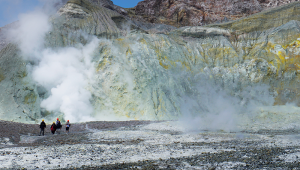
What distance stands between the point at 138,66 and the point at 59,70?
10296mm

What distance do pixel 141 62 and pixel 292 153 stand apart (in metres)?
25.2

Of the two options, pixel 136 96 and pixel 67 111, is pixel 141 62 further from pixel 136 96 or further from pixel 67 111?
pixel 67 111

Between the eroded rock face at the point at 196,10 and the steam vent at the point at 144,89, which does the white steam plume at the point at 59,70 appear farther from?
the eroded rock face at the point at 196,10

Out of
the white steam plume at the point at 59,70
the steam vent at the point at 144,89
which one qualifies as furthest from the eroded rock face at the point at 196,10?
the white steam plume at the point at 59,70

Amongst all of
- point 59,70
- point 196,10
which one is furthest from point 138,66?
point 196,10

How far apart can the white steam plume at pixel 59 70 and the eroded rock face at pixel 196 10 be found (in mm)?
25910

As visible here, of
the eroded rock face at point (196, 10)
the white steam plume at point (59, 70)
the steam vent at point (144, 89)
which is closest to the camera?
the steam vent at point (144, 89)

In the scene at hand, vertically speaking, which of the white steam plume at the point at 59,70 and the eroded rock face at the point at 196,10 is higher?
the eroded rock face at the point at 196,10

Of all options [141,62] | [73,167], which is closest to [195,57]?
[141,62]

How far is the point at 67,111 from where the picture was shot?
25.6 meters

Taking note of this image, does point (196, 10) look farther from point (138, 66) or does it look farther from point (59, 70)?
point (59, 70)

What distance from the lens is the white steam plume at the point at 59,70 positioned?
26422 millimetres

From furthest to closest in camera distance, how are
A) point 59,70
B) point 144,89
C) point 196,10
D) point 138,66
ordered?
point 196,10 → point 138,66 → point 144,89 → point 59,70

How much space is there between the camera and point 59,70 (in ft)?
93.1
